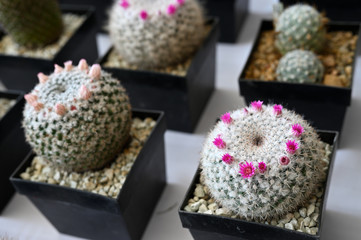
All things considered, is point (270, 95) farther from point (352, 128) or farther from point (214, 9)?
point (214, 9)

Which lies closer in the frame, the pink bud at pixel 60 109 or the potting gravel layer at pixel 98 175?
the pink bud at pixel 60 109

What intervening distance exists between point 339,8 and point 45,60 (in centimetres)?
133

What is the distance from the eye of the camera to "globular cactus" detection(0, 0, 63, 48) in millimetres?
1867

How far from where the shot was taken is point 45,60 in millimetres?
1853

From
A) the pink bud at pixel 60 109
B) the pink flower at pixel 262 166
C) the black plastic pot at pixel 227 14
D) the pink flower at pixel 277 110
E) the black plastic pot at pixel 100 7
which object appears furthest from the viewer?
the black plastic pot at pixel 100 7

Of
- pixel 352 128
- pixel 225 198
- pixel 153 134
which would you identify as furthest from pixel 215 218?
pixel 352 128

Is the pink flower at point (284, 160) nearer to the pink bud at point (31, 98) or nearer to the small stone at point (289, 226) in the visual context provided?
the small stone at point (289, 226)

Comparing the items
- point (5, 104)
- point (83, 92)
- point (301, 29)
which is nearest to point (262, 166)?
point (83, 92)

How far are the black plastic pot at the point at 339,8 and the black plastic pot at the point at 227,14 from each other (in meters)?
0.25

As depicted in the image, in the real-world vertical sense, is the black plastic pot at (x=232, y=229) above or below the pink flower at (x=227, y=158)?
below

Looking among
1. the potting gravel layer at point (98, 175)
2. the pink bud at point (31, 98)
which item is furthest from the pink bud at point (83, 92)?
the potting gravel layer at point (98, 175)

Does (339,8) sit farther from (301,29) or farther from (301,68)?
(301,68)

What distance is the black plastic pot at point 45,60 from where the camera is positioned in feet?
6.19

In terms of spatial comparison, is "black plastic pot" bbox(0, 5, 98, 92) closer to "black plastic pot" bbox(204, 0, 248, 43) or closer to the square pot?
the square pot
